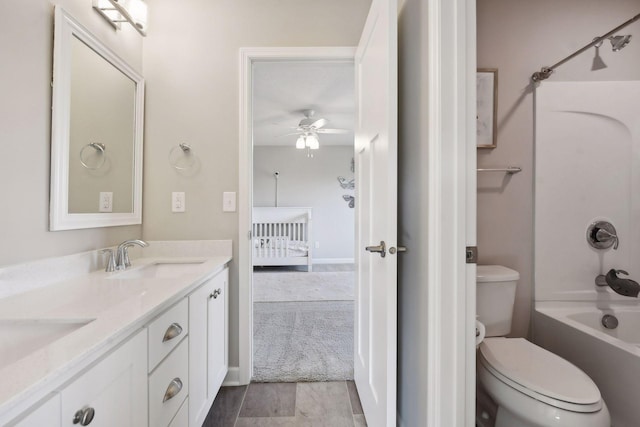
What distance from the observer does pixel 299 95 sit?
3.13 meters

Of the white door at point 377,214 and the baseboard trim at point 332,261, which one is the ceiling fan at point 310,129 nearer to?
the white door at point 377,214

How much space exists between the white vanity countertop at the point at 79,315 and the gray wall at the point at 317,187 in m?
4.22

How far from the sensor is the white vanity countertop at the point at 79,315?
45cm

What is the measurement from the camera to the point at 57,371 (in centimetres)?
47

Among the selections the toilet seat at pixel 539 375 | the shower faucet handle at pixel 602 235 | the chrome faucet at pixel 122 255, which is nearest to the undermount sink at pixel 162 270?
the chrome faucet at pixel 122 255

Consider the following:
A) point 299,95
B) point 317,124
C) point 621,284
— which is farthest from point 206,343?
point 317,124

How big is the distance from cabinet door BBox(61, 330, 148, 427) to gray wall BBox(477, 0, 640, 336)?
1.69m

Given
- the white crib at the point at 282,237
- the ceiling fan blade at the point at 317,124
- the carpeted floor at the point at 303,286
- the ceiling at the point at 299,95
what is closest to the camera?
the ceiling at the point at 299,95

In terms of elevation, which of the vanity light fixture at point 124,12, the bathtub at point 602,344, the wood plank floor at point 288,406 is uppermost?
the vanity light fixture at point 124,12

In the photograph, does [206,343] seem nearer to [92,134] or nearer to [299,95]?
[92,134]

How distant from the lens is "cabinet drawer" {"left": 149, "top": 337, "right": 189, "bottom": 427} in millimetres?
829

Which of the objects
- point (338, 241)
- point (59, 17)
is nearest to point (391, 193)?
point (59, 17)

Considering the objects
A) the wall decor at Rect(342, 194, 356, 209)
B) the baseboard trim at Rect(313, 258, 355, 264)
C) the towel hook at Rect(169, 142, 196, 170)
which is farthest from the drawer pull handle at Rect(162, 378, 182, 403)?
the baseboard trim at Rect(313, 258, 355, 264)

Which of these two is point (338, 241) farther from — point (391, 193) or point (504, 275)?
point (391, 193)
